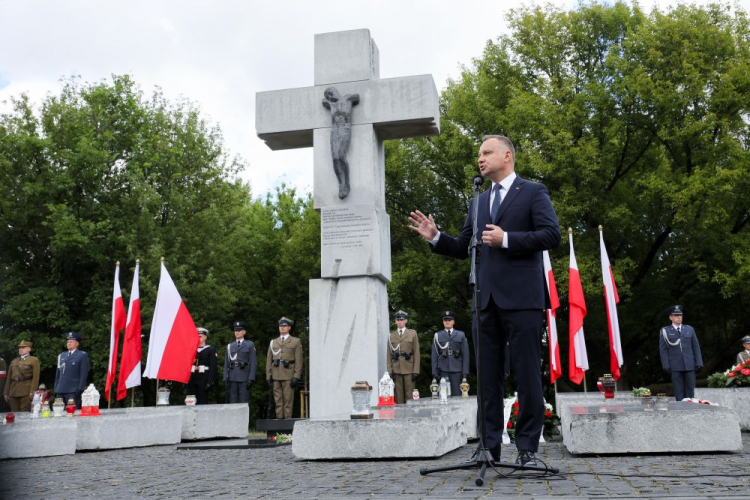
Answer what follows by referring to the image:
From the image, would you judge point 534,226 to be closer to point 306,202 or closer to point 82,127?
point 82,127

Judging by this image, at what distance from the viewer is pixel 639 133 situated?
23.4 meters

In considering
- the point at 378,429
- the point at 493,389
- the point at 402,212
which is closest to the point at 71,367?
the point at 378,429

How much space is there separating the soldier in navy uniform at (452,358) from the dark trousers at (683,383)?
A: 11.7 ft

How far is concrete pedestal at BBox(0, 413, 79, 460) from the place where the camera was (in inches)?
346

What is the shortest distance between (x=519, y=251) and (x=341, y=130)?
6565mm

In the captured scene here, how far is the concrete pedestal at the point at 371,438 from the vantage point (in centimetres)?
632

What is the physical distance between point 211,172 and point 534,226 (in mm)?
25532

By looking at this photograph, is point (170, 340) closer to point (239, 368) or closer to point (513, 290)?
point (239, 368)

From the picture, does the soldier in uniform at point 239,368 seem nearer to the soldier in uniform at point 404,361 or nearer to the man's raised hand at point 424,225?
the soldier in uniform at point 404,361

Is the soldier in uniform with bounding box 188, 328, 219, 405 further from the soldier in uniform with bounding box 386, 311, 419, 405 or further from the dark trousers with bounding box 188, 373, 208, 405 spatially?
the soldier in uniform with bounding box 386, 311, 419, 405

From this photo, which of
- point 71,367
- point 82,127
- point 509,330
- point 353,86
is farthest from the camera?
point 82,127

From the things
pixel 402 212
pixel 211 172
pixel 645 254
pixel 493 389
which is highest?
pixel 211 172

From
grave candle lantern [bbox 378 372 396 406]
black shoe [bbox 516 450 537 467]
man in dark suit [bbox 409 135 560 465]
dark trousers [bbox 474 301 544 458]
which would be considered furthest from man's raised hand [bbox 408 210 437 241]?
grave candle lantern [bbox 378 372 396 406]

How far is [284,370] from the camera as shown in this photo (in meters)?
13.7
